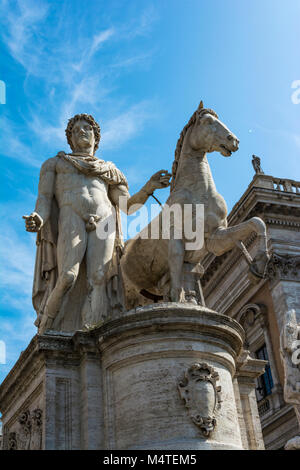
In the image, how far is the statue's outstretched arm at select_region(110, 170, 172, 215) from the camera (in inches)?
362

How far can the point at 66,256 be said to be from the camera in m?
8.18

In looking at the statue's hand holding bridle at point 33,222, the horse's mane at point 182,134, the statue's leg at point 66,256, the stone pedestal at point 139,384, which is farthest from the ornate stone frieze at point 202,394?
the horse's mane at point 182,134

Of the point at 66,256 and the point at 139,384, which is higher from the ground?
the point at 66,256

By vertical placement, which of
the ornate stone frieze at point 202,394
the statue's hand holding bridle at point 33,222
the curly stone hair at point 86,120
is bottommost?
the ornate stone frieze at point 202,394

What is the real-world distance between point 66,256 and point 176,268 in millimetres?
1439

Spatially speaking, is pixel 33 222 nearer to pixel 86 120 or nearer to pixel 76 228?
pixel 76 228

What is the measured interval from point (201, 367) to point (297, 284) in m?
19.0

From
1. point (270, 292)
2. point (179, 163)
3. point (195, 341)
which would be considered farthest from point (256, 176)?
point (195, 341)

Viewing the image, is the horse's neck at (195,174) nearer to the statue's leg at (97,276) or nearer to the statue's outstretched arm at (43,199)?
the statue's leg at (97,276)

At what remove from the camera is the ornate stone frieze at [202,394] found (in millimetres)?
6426

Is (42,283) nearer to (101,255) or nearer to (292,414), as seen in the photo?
(101,255)

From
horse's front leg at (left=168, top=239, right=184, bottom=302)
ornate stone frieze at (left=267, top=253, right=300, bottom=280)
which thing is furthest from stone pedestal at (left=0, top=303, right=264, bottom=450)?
ornate stone frieze at (left=267, top=253, right=300, bottom=280)

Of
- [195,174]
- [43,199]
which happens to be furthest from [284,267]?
[43,199]

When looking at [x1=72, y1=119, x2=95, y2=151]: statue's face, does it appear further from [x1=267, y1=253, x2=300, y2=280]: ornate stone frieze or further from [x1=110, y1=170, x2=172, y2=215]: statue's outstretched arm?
[x1=267, y1=253, x2=300, y2=280]: ornate stone frieze
